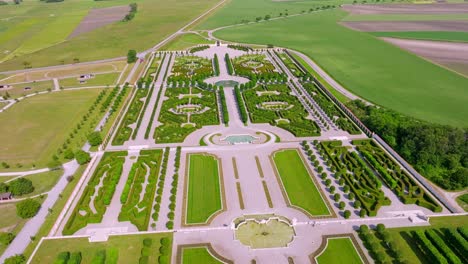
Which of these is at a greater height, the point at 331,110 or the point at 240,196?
the point at 331,110

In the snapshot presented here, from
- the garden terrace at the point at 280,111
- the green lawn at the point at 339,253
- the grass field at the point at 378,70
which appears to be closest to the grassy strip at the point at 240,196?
the green lawn at the point at 339,253

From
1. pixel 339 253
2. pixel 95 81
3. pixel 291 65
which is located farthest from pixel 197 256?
pixel 291 65

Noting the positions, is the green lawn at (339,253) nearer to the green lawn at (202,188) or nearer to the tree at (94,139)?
the green lawn at (202,188)

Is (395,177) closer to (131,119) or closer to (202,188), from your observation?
(202,188)

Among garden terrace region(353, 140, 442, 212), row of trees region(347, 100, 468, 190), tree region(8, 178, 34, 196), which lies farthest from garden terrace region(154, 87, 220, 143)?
row of trees region(347, 100, 468, 190)

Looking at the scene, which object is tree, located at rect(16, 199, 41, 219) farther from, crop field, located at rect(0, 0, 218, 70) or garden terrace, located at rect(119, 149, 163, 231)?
crop field, located at rect(0, 0, 218, 70)

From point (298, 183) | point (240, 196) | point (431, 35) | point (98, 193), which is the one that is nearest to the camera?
point (240, 196)

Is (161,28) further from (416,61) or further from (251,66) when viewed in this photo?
(416,61)
